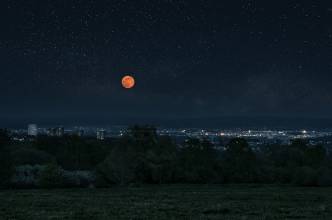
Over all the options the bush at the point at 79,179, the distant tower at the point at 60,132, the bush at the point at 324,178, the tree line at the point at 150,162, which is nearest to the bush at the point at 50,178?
the tree line at the point at 150,162

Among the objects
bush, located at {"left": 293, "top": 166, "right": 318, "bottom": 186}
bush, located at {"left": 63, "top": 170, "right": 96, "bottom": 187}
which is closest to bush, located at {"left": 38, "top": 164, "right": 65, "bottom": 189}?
bush, located at {"left": 63, "top": 170, "right": 96, "bottom": 187}

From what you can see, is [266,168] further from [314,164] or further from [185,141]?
[185,141]

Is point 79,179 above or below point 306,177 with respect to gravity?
above

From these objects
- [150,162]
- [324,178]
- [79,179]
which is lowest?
[324,178]

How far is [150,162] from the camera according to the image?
73.8 metres

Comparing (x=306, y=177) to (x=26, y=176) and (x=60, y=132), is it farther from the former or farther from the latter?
(x=60, y=132)

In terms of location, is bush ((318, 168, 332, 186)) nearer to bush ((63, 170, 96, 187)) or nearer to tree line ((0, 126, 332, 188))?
tree line ((0, 126, 332, 188))

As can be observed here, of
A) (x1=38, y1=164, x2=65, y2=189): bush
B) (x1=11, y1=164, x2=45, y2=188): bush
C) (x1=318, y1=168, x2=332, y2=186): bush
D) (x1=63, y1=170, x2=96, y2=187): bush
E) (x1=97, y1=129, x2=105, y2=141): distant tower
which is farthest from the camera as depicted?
(x1=97, y1=129, x2=105, y2=141): distant tower

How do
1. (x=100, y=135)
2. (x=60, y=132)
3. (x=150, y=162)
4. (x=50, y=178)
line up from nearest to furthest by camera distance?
(x=50, y=178), (x=150, y=162), (x=60, y=132), (x=100, y=135)

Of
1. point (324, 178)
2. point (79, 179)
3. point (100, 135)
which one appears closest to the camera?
point (79, 179)

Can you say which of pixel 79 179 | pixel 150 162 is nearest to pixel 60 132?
pixel 150 162

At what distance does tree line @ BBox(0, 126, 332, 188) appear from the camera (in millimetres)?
64438

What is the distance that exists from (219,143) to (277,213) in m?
54.0

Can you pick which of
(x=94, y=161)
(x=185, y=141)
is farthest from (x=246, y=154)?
(x=94, y=161)
